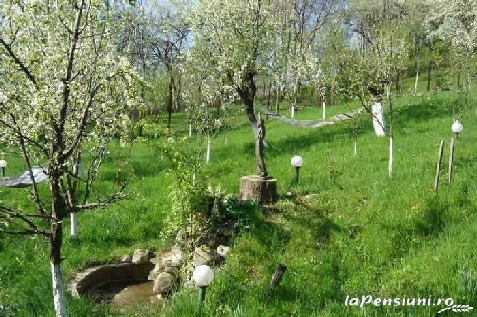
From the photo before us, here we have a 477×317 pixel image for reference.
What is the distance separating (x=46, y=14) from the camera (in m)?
4.80

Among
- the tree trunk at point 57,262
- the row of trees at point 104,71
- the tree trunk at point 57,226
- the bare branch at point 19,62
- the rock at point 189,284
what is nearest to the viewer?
the bare branch at point 19,62

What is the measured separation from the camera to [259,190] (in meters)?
10.1

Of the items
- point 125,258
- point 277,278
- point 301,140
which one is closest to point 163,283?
point 125,258

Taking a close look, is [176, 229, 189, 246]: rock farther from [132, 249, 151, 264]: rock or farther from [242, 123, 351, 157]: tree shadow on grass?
[242, 123, 351, 157]: tree shadow on grass

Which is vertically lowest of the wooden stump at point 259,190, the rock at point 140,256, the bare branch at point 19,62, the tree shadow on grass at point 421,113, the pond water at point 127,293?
the pond water at point 127,293

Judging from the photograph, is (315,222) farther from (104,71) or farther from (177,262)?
(104,71)

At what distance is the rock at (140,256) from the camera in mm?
9570

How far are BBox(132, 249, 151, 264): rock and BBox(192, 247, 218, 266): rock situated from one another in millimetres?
1759

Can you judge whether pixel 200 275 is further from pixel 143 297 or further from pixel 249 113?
pixel 249 113

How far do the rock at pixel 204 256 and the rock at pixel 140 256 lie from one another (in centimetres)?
176

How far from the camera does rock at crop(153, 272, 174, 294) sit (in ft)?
27.0

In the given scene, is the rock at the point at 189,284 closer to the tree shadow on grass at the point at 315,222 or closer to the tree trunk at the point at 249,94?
the tree shadow on grass at the point at 315,222

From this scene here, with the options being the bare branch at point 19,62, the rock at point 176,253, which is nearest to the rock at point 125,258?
the rock at point 176,253

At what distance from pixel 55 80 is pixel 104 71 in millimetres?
532
